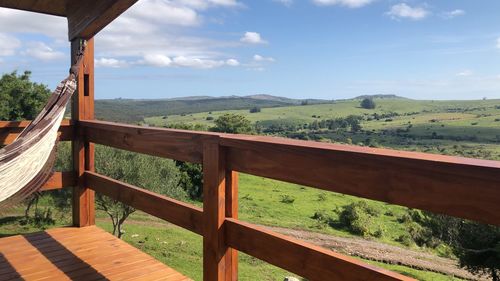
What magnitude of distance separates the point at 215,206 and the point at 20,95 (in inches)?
1122

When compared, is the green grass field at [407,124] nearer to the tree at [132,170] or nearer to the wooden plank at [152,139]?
the tree at [132,170]

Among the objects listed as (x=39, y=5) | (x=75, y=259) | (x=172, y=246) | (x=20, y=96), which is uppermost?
(x=20, y=96)

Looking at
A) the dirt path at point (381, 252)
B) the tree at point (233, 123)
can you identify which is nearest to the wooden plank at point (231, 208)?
the dirt path at point (381, 252)

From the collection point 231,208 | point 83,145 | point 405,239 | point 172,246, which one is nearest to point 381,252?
point 405,239

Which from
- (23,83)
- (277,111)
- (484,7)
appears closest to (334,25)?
(277,111)

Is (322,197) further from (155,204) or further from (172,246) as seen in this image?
(155,204)

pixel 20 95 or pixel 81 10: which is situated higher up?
pixel 20 95

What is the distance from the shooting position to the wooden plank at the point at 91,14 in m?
2.45

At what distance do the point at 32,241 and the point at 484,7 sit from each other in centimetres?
15182

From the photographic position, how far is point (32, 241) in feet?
9.13

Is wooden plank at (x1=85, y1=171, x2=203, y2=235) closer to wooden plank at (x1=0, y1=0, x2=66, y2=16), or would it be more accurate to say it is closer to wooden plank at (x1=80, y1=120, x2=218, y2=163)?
wooden plank at (x1=80, y1=120, x2=218, y2=163)

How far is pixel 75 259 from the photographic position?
2463 mm

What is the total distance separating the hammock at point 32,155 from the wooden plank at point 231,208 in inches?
44.3

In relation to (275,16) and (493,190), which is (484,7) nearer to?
(275,16)
